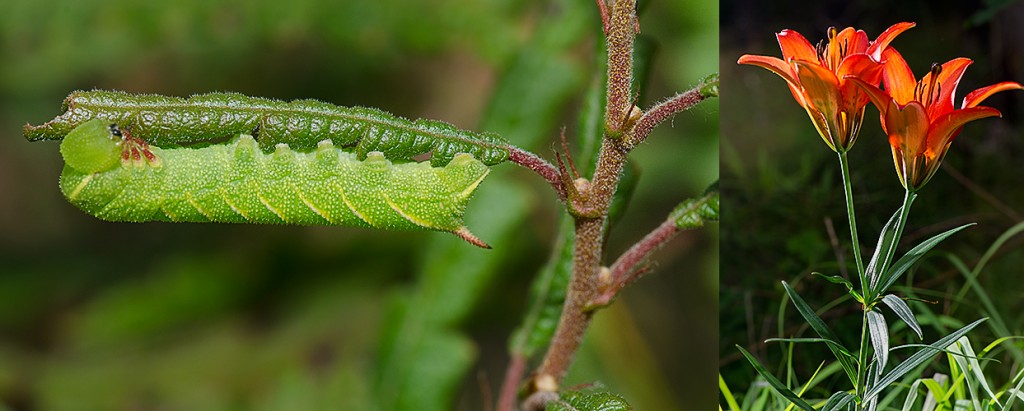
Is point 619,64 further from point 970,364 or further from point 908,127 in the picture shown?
point 970,364

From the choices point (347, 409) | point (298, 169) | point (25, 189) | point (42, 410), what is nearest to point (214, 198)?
point (298, 169)

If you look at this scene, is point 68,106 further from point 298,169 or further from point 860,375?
point 860,375

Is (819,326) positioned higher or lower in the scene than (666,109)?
lower

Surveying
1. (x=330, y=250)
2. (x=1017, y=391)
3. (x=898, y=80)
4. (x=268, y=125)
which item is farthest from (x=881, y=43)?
(x=330, y=250)

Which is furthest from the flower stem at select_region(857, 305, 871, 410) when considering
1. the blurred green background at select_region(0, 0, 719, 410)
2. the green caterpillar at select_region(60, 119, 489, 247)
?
the blurred green background at select_region(0, 0, 719, 410)

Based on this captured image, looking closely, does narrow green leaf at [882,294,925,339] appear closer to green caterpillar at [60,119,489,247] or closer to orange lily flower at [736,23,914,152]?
orange lily flower at [736,23,914,152]
